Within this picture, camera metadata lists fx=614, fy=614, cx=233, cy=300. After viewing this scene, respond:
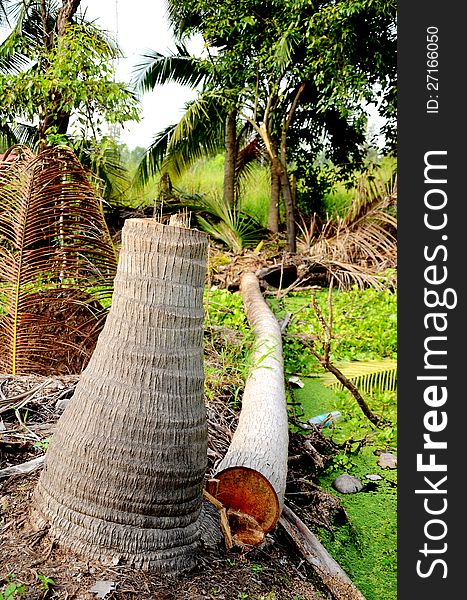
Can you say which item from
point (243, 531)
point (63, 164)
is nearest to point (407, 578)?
point (243, 531)

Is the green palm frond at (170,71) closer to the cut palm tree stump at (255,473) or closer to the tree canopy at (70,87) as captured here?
the tree canopy at (70,87)

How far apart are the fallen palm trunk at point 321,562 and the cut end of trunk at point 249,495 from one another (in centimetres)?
28

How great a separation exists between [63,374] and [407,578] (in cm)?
277

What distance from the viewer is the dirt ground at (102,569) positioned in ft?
6.12

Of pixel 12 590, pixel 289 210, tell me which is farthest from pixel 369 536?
pixel 289 210

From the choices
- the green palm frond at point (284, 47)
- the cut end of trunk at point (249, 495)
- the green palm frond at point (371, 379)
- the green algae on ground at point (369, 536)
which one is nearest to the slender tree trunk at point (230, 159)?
the green palm frond at point (284, 47)

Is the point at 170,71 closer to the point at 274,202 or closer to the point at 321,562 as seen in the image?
the point at 274,202

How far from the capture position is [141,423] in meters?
1.95

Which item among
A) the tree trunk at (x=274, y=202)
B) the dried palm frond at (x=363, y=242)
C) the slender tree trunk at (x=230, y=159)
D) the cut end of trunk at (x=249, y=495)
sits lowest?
the cut end of trunk at (x=249, y=495)

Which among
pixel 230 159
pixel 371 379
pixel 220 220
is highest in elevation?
pixel 230 159

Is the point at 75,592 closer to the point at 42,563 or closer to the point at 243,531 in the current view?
the point at 42,563

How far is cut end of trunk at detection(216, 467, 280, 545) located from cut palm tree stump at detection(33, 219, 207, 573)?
39 cm

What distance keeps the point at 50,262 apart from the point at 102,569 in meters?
2.39

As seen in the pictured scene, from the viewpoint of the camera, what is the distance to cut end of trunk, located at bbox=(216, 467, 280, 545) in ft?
7.87
